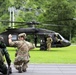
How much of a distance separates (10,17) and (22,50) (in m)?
55.9

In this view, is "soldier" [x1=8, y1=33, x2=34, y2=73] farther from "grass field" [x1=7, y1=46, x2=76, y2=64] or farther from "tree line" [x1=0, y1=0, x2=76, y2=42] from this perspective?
"tree line" [x1=0, y1=0, x2=76, y2=42]

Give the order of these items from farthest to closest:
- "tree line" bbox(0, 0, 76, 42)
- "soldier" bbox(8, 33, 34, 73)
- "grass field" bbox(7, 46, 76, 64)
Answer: "tree line" bbox(0, 0, 76, 42) → "grass field" bbox(7, 46, 76, 64) → "soldier" bbox(8, 33, 34, 73)

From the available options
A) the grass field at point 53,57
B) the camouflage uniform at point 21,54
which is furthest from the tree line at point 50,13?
the camouflage uniform at point 21,54

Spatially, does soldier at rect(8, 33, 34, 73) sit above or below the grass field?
above

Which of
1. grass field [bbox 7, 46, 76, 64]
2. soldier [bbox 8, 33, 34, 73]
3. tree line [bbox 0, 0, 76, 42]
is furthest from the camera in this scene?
tree line [bbox 0, 0, 76, 42]

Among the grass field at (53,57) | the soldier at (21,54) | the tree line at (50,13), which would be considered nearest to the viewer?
the soldier at (21,54)

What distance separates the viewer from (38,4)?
8300 centimetres

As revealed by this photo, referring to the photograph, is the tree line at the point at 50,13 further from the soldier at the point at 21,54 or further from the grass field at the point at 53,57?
the soldier at the point at 21,54

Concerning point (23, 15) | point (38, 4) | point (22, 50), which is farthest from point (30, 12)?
point (22, 50)

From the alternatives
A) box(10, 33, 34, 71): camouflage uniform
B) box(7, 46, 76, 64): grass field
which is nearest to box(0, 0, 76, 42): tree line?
box(7, 46, 76, 64): grass field

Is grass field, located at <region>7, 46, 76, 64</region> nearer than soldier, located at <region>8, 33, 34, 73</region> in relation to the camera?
No

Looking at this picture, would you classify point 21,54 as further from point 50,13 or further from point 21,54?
point 50,13

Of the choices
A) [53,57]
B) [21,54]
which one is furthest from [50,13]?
[21,54]

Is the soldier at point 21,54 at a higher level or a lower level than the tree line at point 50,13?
higher
